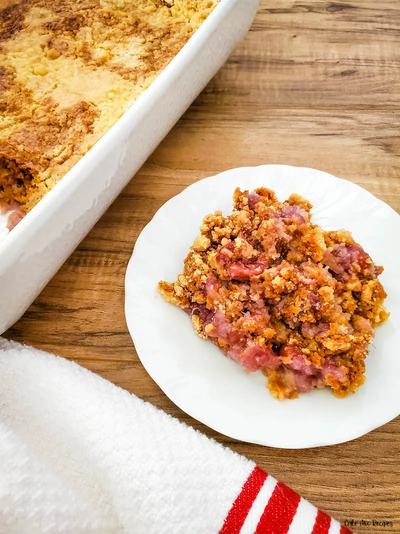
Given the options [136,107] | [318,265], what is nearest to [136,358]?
[318,265]

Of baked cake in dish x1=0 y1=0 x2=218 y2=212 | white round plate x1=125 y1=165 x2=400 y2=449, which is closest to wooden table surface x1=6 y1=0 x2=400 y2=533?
white round plate x1=125 y1=165 x2=400 y2=449

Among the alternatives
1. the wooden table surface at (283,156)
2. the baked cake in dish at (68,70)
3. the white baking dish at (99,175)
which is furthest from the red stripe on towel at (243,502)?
the baked cake in dish at (68,70)

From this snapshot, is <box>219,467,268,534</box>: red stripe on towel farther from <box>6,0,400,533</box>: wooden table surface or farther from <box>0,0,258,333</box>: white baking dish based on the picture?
<box>0,0,258,333</box>: white baking dish

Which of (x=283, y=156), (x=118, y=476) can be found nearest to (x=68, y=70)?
(x=283, y=156)

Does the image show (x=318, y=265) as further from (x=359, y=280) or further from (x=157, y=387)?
(x=157, y=387)

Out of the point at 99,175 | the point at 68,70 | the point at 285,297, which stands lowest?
the point at 285,297

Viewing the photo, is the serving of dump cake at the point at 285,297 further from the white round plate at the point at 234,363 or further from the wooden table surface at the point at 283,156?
the wooden table surface at the point at 283,156

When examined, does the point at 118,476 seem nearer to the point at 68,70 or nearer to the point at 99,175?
the point at 99,175
